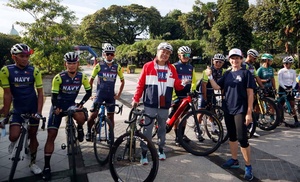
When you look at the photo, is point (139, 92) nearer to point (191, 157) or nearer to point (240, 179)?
point (191, 157)

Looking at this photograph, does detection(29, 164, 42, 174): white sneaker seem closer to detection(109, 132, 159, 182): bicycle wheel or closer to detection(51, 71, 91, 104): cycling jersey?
detection(51, 71, 91, 104): cycling jersey

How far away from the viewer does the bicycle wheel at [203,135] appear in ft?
14.7

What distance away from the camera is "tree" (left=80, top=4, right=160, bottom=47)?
157 ft

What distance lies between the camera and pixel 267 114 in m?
6.00

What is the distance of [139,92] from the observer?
392 cm

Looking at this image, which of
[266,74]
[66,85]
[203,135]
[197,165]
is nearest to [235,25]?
[266,74]

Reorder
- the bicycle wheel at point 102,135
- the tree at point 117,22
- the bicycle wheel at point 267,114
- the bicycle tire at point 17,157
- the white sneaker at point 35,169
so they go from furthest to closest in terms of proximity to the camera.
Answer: the tree at point 117,22 → the bicycle wheel at point 267,114 → the bicycle wheel at point 102,135 → the white sneaker at point 35,169 → the bicycle tire at point 17,157

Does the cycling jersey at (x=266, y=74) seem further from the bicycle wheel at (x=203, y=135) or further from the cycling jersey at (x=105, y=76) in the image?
the cycling jersey at (x=105, y=76)

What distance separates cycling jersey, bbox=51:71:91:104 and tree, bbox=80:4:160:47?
1806 inches

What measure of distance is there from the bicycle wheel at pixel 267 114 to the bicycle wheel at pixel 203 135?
71.2 inches

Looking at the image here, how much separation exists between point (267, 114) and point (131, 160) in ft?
13.3

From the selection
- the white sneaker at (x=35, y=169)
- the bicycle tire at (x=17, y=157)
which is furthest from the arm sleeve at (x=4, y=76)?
the white sneaker at (x=35, y=169)

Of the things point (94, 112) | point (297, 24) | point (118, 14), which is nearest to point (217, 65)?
point (94, 112)

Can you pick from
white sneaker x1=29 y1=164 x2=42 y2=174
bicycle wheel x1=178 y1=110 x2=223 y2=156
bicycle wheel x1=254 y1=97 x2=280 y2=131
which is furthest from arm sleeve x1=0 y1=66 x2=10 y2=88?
bicycle wheel x1=254 y1=97 x2=280 y2=131
